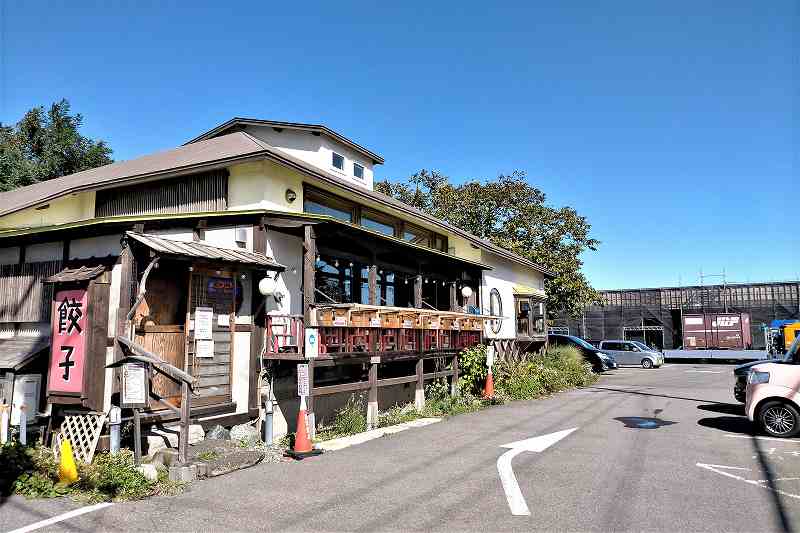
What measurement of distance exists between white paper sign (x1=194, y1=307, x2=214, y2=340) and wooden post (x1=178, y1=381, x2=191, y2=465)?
1.25 metres

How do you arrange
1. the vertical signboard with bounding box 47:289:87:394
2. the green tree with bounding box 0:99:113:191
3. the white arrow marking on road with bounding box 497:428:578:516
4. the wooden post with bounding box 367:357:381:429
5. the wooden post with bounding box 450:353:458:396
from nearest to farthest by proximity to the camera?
1. the white arrow marking on road with bounding box 497:428:578:516
2. the vertical signboard with bounding box 47:289:87:394
3. the wooden post with bounding box 367:357:381:429
4. the wooden post with bounding box 450:353:458:396
5. the green tree with bounding box 0:99:113:191

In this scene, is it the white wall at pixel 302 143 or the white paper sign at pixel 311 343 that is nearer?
the white paper sign at pixel 311 343

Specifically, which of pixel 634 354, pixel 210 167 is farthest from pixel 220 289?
pixel 634 354

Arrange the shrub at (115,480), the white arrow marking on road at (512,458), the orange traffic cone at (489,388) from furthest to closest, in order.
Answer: the orange traffic cone at (489,388) → the shrub at (115,480) → the white arrow marking on road at (512,458)

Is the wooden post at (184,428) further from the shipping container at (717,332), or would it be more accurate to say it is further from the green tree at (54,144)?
the shipping container at (717,332)

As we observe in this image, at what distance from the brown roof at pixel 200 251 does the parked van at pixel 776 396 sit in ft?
31.4

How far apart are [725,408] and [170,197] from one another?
15.5 m

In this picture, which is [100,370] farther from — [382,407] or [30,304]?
[382,407]

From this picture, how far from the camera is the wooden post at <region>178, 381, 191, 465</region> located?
775cm

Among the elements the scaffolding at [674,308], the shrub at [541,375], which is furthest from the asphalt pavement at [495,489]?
the scaffolding at [674,308]

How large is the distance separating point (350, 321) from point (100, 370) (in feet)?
15.1

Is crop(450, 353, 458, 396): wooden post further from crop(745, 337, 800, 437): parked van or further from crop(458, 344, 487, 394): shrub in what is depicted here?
crop(745, 337, 800, 437): parked van

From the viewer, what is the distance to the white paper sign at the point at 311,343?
10.3 m

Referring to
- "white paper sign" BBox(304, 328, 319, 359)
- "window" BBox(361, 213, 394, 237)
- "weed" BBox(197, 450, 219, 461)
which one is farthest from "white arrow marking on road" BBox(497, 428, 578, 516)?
"window" BBox(361, 213, 394, 237)
